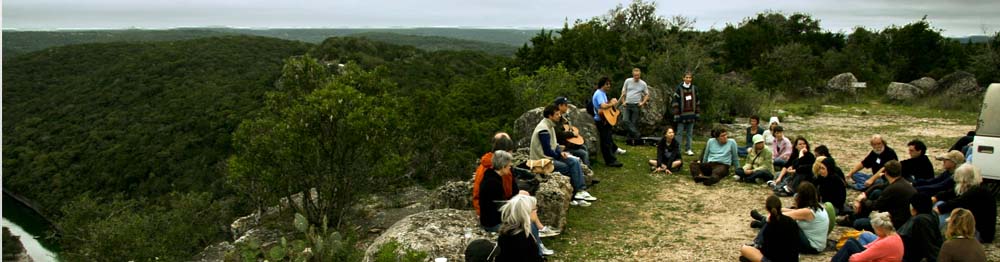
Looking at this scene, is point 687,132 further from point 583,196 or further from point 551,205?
point 551,205

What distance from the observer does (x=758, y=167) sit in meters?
11.2

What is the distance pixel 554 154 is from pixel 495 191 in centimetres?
259

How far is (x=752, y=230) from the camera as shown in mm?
8531

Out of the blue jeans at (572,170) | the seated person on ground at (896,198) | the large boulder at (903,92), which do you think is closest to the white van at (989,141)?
the seated person on ground at (896,198)

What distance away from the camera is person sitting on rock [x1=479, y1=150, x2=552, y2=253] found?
688 centimetres

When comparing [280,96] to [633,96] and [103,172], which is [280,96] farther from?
[103,172]

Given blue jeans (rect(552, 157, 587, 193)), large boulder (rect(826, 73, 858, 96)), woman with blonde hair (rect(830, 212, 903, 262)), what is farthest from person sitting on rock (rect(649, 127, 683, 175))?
large boulder (rect(826, 73, 858, 96))

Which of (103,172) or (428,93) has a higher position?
(428,93)

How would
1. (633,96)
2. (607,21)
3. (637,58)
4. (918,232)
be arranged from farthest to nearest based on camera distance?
(607,21) → (637,58) → (633,96) → (918,232)

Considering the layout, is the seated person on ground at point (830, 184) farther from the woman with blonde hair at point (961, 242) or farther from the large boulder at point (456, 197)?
the large boulder at point (456, 197)

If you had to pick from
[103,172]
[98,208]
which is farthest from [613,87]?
[103,172]

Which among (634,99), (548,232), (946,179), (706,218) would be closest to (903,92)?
(634,99)

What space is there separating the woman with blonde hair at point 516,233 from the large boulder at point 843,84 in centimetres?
2332

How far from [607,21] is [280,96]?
1972 cm
